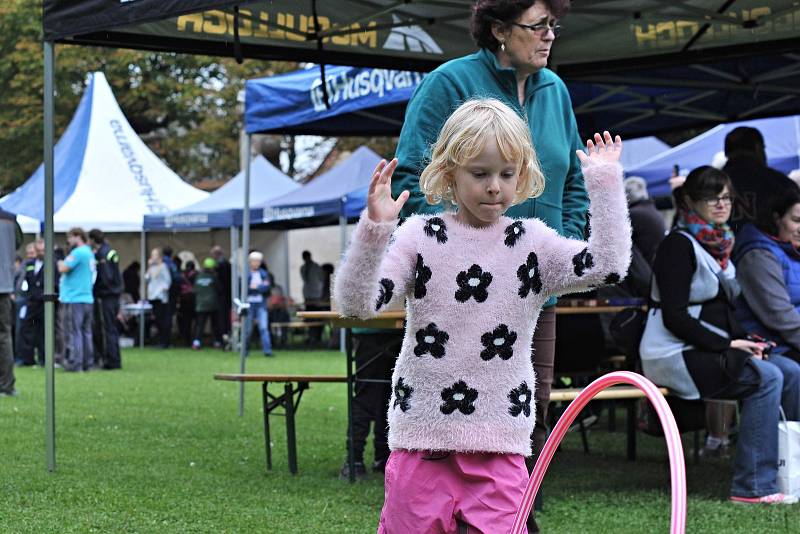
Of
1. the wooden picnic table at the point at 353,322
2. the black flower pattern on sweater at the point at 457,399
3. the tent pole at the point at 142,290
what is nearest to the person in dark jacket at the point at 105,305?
the tent pole at the point at 142,290

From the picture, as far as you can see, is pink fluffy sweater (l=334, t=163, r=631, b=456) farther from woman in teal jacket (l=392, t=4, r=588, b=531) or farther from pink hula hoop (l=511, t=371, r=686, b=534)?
woman in teal jacket (l=392, t=4, r=588, b=531)

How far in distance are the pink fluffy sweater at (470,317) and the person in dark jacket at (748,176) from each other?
4.73m

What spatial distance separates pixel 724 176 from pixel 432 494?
159 inches

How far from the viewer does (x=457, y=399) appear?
3.22 meters

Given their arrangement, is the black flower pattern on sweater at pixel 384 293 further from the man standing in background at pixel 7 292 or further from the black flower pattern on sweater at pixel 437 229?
the man standing in background at pixel 7 292

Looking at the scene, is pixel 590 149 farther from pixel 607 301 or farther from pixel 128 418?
pixel 128 418

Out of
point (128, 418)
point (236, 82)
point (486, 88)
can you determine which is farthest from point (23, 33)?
point (486, 88)

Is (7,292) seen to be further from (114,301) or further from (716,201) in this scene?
(716,201)

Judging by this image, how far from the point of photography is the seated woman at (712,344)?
21.4ft

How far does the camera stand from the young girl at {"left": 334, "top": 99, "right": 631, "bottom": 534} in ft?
10.3

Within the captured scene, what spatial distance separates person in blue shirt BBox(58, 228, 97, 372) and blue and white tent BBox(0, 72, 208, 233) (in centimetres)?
558

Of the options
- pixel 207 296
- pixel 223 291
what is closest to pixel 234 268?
pixel 207 296

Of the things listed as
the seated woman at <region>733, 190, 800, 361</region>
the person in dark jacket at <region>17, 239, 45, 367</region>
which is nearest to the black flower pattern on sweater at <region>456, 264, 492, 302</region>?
the seated woman at <region>733, 190, 800, 361</region>

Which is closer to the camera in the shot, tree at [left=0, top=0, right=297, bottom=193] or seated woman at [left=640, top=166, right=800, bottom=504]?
seated woman at [left=640, top=166, right=800, bottom=504]
